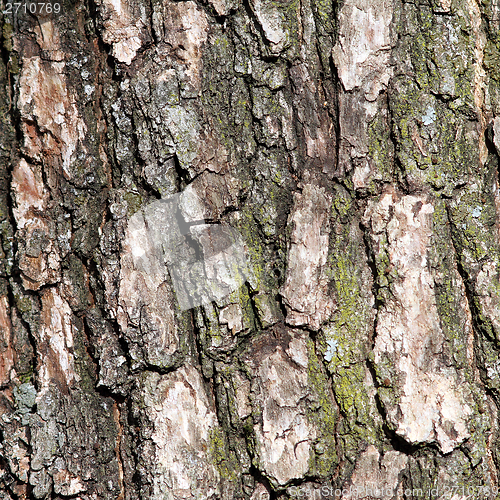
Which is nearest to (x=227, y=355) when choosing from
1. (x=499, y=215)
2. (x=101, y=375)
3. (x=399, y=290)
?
(x=101, y=375)

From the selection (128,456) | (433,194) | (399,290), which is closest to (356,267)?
(399,290)

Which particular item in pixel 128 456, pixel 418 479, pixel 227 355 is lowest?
pixel 418 479

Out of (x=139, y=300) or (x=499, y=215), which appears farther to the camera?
(x=499, y=215)

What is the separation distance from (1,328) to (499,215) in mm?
1754

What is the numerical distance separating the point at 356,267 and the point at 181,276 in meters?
0.57

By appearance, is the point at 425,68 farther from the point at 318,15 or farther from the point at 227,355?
the point at 227,355

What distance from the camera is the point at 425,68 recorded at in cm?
139

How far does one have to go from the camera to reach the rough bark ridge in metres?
1.35

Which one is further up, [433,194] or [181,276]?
[433,194]

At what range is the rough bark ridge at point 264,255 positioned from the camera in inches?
53.2

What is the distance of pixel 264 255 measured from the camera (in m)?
1.40

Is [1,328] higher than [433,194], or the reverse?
[433,194]

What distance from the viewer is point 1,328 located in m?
1.46

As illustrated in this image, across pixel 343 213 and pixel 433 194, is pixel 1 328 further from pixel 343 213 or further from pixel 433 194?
pixel 433 194
